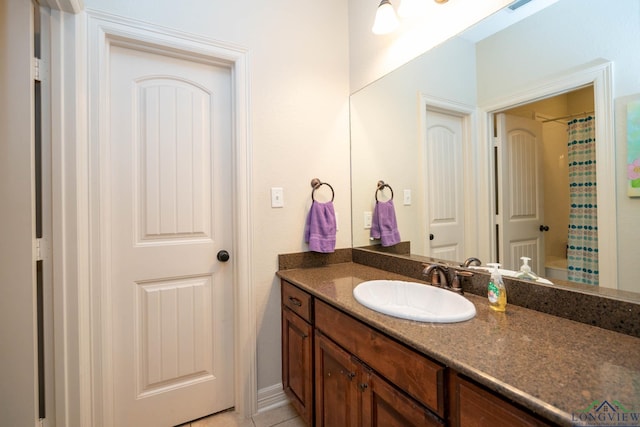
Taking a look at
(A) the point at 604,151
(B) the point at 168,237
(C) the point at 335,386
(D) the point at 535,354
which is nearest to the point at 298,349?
(C) the point at 335,386

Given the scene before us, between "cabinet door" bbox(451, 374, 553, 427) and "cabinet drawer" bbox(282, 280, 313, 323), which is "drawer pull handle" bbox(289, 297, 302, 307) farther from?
"cabinet door" bbox(451, 374, 553, 427)

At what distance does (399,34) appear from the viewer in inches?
62.0

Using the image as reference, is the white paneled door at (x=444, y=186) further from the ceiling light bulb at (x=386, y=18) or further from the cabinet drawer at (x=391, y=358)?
the cabinet drawer at (x=391, y=358)

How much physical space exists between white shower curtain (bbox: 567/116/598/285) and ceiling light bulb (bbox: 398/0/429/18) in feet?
3.01

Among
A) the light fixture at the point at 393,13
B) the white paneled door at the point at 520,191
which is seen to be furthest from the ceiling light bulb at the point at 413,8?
the white paneled door at the point at 520,191

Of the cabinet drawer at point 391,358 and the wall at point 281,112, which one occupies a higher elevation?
the wall at point 281,112

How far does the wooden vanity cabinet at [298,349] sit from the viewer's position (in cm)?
136

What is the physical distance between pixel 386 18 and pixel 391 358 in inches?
64.3

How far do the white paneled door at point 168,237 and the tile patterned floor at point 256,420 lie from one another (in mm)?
47

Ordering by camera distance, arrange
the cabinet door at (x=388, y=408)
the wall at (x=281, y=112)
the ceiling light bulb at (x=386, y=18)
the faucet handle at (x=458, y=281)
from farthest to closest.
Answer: the wall at (x=281, y=112) → the ceiling light bulb at (x=386, y=18) → the faucet handle at (x=458, y=281) → the cabinet door at (x=388, y=408)

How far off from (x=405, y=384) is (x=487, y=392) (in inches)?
9.9

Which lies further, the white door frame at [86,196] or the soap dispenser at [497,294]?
the white door frame at [86,196]

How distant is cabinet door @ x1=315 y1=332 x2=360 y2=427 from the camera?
1.06 meters

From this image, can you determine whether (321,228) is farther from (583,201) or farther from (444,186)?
(583,201)
